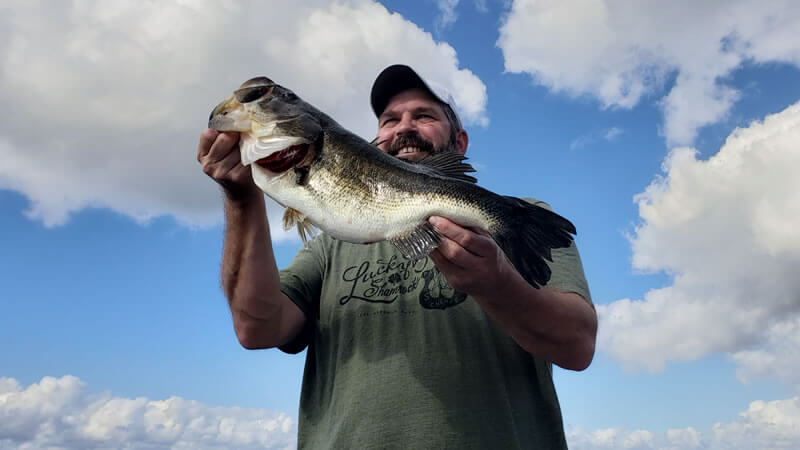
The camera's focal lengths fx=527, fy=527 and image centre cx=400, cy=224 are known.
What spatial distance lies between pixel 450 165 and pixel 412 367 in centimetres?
159

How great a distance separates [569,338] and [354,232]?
6.02 ft

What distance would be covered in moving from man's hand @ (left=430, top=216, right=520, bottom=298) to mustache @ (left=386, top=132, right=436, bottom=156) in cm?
190

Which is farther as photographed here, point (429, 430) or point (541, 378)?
point (541, 378)

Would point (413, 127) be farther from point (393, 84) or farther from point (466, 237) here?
point (466, 237)

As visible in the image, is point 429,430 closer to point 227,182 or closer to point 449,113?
point 227,182

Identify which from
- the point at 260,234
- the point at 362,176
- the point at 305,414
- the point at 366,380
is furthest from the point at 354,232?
the point at 305,414

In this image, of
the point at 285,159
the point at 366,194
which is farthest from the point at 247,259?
the point at 366,194

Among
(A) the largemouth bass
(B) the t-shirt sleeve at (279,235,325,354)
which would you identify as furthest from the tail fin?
(B) the t-shirt sleeve at (279,235,325,354)

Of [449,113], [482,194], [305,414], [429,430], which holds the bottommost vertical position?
[429,430]

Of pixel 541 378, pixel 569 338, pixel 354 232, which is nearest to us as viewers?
pixel 354 232

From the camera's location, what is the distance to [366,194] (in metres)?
3.76

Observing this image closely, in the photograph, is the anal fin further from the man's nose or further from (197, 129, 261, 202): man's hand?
the man's nose

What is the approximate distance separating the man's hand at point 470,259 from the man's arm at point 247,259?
4.65 feet

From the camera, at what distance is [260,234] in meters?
4.16
